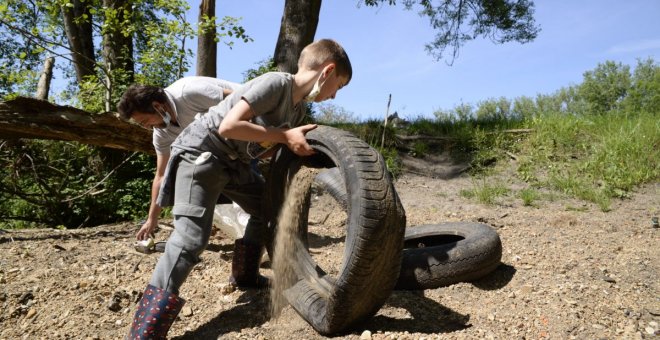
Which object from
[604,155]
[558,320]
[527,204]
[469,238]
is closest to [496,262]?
[469,238]

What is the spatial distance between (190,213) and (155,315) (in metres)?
0.57

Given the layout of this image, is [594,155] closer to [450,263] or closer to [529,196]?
[529,196]

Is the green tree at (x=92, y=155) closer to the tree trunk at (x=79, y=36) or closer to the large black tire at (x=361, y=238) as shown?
the tree trunk at (x=79, y=36)

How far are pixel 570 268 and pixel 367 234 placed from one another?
217cm

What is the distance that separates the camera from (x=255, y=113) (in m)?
2.50

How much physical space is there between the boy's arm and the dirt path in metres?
1.08

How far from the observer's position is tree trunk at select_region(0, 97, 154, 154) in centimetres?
492

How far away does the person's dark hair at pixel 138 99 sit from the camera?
3006 millimetres

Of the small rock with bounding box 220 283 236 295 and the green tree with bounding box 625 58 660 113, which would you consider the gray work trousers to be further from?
the green tree with bounding box 625 58 660 113

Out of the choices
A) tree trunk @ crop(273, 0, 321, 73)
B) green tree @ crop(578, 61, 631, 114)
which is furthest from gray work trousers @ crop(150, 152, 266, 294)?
green tree @ crop(578, 61, 631, 114)

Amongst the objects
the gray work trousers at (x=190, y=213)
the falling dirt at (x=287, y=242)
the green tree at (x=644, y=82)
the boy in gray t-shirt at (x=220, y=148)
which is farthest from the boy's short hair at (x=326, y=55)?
the green tree at (x=644, y=82)

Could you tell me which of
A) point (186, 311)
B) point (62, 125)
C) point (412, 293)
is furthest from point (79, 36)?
point (412, 293)

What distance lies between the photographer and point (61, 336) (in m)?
2.78

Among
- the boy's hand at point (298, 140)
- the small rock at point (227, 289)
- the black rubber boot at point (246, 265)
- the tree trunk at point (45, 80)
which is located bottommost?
the small rock at point (227, 289)
